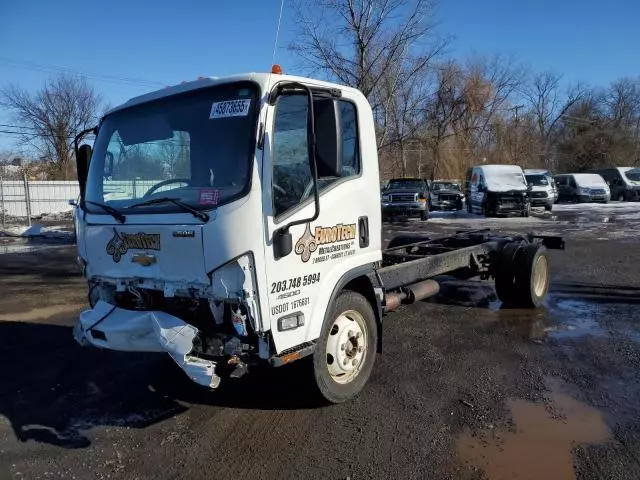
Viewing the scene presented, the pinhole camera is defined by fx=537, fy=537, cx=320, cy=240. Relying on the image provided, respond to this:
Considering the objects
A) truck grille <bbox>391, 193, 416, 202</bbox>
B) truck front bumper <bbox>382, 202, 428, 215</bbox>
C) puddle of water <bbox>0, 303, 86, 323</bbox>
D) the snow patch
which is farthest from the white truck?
truck grille <bbox>391, 193, 416, 202</bbox>

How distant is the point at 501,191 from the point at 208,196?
2303 cm

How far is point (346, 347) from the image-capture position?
436 cm

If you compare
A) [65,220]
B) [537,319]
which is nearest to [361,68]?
[65,220]

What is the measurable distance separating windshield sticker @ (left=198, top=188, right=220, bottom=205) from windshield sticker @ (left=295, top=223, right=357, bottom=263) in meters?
0.65

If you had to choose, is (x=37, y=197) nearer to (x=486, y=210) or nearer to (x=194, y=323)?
(x=486, y=210)

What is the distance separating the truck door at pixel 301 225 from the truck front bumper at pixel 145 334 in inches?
21.2

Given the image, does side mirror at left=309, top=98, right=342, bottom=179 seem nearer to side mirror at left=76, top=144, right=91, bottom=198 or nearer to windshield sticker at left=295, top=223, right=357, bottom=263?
windshield sticker at left=295, top=223, right=357, bottom=263

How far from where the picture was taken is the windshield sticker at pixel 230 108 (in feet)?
12.0

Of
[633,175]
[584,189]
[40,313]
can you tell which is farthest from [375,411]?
[633,175]

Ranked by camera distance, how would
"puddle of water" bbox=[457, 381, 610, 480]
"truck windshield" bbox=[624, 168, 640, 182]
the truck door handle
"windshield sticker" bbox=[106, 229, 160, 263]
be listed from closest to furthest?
"puddle of water" bbox=[457, 381, 610, 480] < "windshield sticker" bbox=[106, 229, 160, 263] < the truck door handle < "truck windshield" bbox=[624, 168, 640, 182]

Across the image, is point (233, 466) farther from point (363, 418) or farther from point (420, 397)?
point (420, 397)

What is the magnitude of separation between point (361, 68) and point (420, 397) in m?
21.6

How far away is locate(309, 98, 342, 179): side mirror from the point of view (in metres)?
3.80

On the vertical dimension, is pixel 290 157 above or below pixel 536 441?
above
